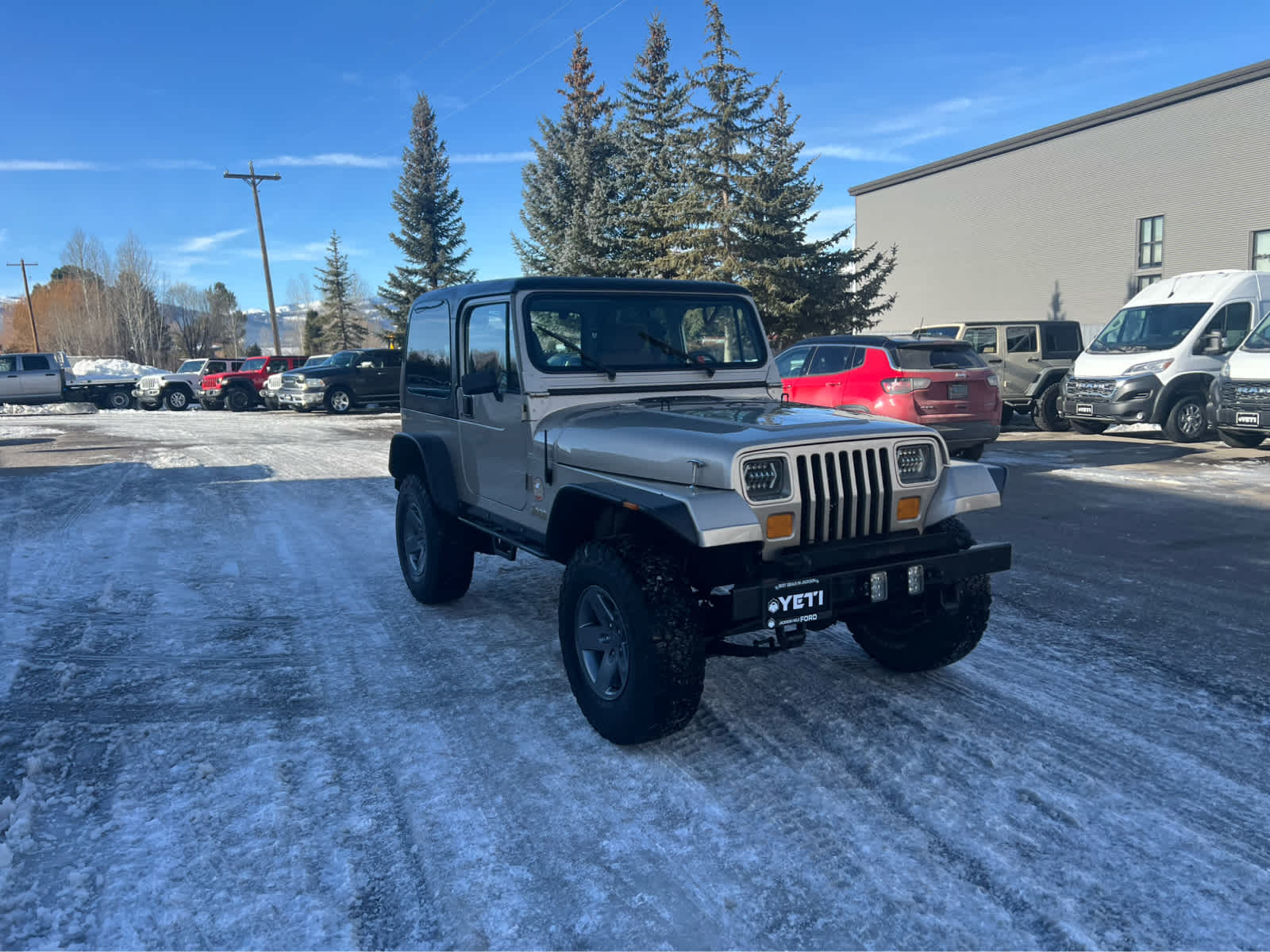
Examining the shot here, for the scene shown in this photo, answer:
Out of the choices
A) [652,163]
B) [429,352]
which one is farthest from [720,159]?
[429,352]

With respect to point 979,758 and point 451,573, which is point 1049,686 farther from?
point 451,573

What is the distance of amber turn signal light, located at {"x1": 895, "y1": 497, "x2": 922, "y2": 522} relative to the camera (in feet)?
12.8

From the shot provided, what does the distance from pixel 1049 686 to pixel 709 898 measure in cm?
246

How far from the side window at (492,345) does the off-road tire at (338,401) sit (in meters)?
21.2

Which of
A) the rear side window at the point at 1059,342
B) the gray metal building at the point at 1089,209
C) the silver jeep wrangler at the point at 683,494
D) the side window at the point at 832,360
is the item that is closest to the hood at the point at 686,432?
the silver jeep wrangler at the point at 683,494

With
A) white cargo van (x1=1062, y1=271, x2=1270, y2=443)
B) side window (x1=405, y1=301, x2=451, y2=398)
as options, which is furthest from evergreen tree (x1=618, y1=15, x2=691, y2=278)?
side window (x1=405, y1=301, x2=451, y2=398)

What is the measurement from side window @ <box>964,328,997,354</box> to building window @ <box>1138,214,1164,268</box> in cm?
1802

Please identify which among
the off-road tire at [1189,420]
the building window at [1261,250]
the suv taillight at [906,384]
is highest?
the building window at [1261,250]

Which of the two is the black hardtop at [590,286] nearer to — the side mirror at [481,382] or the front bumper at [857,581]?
the side mirror at [481,382]

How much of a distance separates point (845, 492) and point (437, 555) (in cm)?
299

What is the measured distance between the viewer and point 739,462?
11.6ft

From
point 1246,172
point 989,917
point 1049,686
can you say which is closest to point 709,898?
point 989,917

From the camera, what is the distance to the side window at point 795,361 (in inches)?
491

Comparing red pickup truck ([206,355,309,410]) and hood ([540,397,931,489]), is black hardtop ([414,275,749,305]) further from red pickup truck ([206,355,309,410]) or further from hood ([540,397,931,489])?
red pickup truck ([206,355,309,410])
